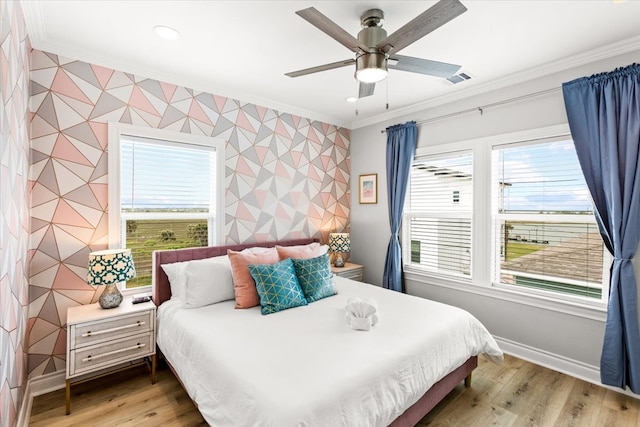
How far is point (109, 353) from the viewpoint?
2232 millimetres

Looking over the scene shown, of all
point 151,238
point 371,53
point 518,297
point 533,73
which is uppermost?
point 533,73

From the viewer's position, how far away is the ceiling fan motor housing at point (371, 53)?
5.94 feet

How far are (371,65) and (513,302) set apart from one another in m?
2.62

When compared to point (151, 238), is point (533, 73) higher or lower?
higher

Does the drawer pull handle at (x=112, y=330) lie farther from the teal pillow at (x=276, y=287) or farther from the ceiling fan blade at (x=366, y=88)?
the ceiling fan blade at (x=366, y=88)

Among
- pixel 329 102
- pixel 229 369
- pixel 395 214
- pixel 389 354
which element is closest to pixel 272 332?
pixel 229 369

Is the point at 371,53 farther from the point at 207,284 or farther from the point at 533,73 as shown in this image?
the point at 207,284

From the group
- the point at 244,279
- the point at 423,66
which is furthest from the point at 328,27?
the point at 244,279

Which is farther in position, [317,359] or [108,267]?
[108,267]

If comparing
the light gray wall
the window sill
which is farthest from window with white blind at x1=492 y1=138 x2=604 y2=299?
the light gray wall

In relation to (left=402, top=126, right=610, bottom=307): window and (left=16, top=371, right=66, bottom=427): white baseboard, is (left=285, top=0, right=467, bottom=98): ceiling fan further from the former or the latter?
(left=16, top=371, right=66, bottom=427): white baseboard

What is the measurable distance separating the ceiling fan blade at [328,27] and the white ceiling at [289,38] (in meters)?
0.32

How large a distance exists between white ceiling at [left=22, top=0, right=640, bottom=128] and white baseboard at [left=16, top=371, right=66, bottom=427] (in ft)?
8.20

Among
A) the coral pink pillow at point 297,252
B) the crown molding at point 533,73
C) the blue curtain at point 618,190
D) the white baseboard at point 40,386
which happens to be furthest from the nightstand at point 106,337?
the blue curtain at point 618,190
